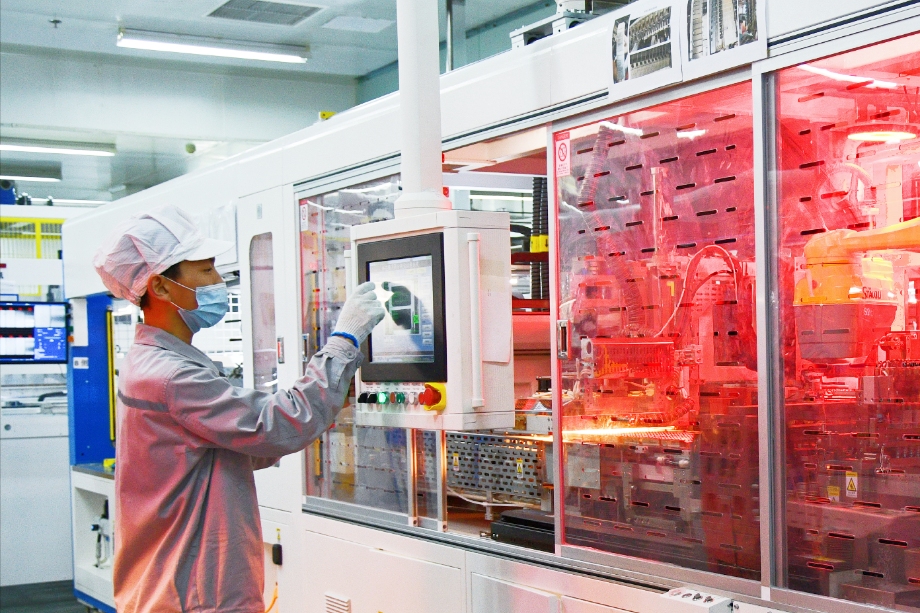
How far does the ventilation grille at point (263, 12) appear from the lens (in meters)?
9.05

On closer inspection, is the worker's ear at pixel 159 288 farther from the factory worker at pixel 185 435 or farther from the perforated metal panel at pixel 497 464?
the perforated metal panel at pixel 497 464

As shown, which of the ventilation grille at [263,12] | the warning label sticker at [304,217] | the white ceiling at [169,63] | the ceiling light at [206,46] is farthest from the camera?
the white ceiling at [169,63]

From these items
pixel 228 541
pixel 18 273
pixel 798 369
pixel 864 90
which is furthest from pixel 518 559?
pixel 18 273

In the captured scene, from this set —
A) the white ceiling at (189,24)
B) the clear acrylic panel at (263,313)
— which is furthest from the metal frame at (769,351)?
the white ceiling at (189,24)

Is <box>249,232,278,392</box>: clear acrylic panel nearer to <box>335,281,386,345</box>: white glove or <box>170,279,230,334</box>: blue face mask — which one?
<box>170,279,230,334</box>: blue face mask

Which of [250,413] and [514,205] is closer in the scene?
[250,413]

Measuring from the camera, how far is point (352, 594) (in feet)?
12.8

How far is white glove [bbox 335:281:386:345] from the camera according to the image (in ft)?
8.70

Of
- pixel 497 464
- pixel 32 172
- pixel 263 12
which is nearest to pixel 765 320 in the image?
pixel 497 464

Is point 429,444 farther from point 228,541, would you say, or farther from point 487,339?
point 228,541

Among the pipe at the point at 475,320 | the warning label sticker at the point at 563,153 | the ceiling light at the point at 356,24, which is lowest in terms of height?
the pipe at the point at 475,320

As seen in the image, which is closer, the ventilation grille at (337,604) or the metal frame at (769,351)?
the metal frame at (769,351)

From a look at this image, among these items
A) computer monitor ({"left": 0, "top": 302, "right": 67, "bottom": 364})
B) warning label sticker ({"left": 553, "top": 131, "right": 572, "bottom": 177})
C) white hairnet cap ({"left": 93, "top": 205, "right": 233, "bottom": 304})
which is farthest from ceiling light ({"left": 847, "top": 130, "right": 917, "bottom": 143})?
computer monitor ({"left": 0, "top": 302, "right": 67, "bottom": 364})

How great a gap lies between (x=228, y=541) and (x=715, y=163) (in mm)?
1590
